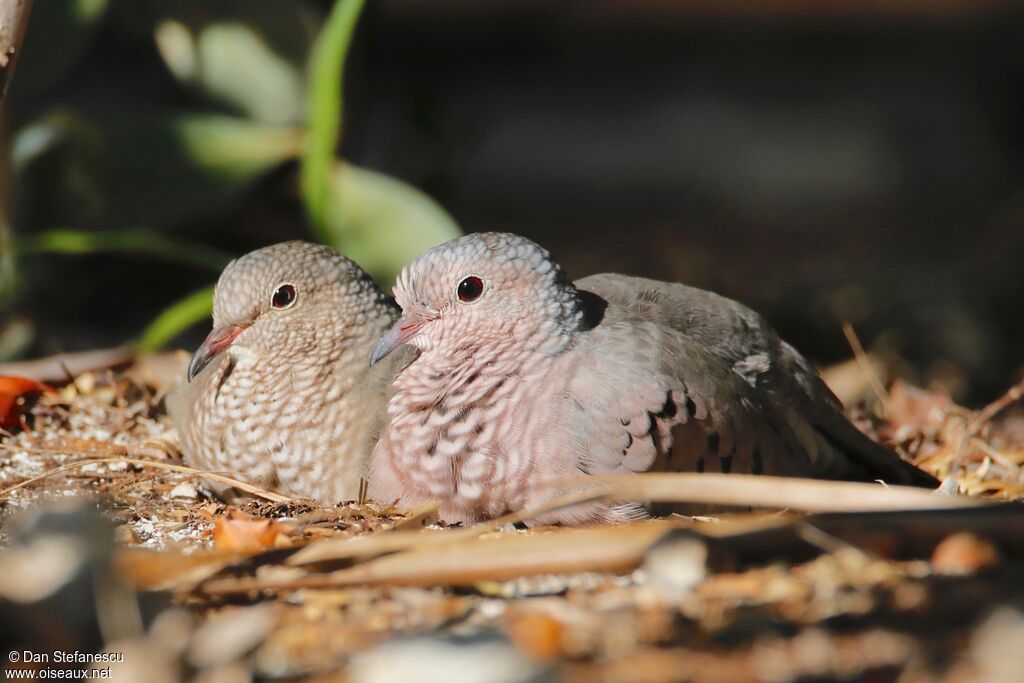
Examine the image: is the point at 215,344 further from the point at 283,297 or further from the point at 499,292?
the point at 499,292

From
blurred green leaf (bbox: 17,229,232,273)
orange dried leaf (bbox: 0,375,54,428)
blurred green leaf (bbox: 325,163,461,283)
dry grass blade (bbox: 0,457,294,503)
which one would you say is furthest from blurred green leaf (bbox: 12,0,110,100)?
dry grass blade (bbox: 0,457,294,503)

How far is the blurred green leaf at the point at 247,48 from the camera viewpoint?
2.99 metres

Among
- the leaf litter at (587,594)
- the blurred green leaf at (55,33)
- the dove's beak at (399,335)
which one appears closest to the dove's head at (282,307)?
the dove's beak at (399,335)

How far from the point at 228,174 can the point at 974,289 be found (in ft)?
8.13

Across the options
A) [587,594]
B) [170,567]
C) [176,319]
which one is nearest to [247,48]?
[176,319]

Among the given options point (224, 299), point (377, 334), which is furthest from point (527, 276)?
point (224, 299)

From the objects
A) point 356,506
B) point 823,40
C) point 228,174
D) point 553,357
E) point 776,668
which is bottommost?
point 776,668

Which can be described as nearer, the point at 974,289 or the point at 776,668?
the point at 776,668

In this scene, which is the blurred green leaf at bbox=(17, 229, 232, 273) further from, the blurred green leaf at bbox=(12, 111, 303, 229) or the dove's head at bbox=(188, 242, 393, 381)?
the dove's head at bbox=(188, 242, 393, 381)

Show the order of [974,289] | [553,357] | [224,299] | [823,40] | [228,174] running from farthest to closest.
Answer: [823,40], [974,289], [228,174], [224,299], [553,357]

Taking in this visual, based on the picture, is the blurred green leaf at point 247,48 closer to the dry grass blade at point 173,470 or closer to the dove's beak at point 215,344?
the dove's beak at point 215,344

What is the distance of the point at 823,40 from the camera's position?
551cm

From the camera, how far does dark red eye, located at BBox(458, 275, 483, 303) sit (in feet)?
6.57

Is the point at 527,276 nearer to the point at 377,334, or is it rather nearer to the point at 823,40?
the point at 377,334
